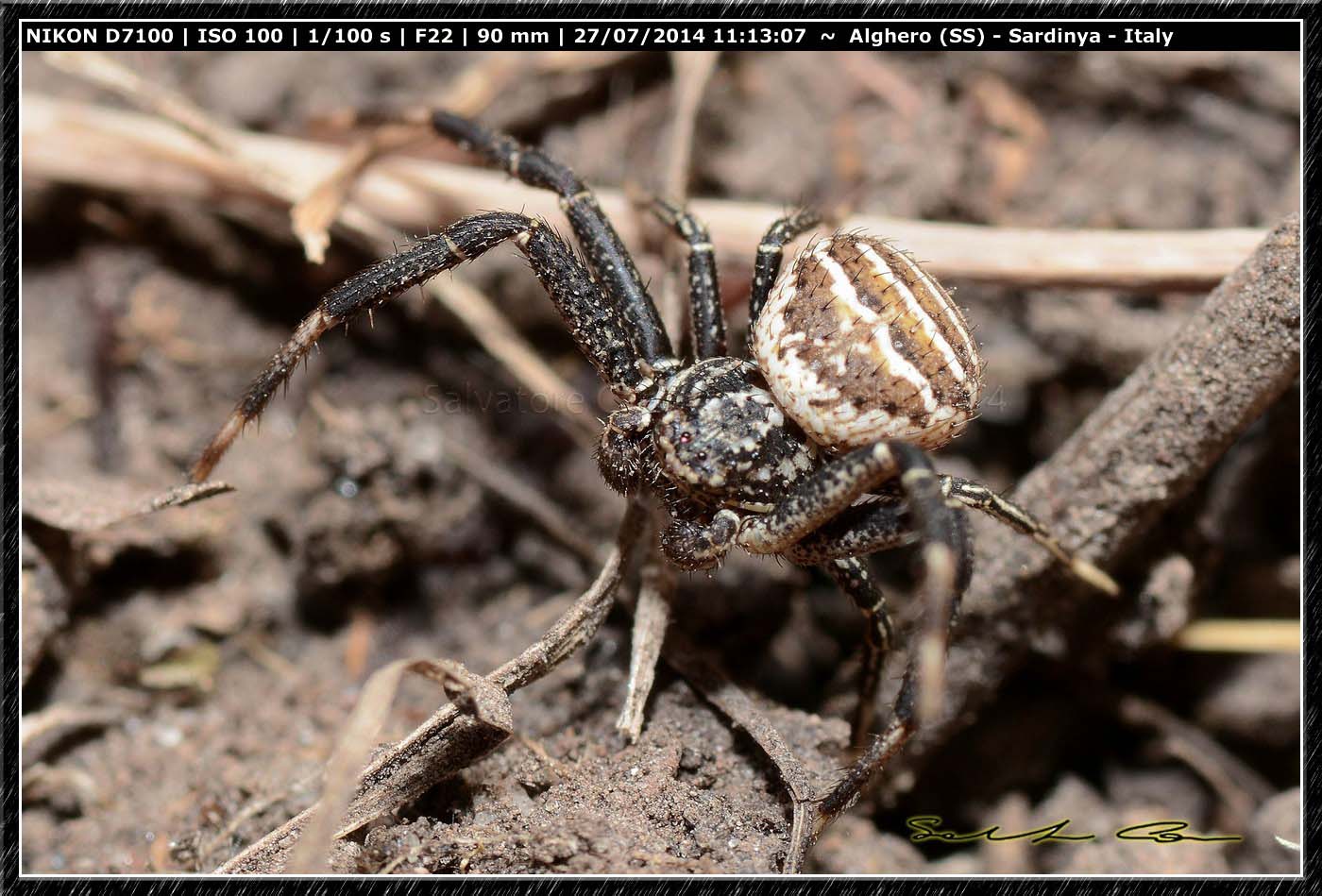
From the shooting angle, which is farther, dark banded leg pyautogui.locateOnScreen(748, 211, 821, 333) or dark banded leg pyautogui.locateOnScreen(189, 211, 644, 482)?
dark banded leg pyautogui.locateOnScreen(748, 211, 821, 333)

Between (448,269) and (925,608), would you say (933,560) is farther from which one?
(448,269)

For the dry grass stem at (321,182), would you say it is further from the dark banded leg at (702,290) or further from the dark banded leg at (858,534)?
the dark banded leg at (858,534)

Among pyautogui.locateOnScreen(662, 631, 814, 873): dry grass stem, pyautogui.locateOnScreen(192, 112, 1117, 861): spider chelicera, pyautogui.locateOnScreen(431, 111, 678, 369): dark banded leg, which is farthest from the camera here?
pyautogui.locateOnScreen(431, 111, 678, 369): dark banded leg

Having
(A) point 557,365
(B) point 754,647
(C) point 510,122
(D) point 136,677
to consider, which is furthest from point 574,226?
(D) point 136,677

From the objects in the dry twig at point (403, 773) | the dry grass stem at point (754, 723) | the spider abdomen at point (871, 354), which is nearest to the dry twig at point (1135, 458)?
the spider abdomen at point (871, 354)

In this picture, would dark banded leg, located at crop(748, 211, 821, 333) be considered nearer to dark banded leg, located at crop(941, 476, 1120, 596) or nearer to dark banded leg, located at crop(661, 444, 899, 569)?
dark banded leg, located at crop(661, 444, 899, 569)

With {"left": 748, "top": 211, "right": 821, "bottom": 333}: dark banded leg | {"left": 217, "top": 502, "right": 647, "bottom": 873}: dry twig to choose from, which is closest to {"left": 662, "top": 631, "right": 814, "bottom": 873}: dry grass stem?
{"left": 217, "top": 502, "right": 647, "bottom": 873}: dry twig

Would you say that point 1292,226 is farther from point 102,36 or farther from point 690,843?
point 102,36
